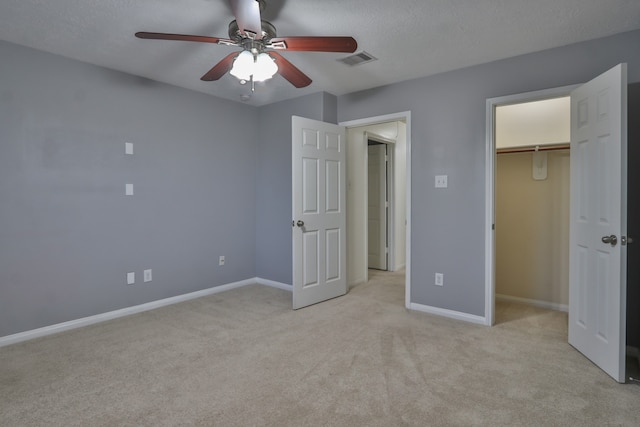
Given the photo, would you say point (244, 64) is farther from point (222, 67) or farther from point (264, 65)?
point (222, 67)

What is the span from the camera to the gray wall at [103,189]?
287 cm

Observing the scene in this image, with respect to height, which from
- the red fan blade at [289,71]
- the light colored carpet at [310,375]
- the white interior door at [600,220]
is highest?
the red fan blade at [289,71]

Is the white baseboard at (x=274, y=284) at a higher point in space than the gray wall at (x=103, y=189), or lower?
lower

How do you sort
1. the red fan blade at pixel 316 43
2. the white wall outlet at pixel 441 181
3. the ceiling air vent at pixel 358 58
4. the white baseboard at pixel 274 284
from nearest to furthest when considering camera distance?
the red fan blade at pixel 316 43
the ceiling air vent at pixel 358 58
the white wall outlet at pixel 441 181
the white baseboard at pixel 274 284

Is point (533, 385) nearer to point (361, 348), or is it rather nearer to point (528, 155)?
point (361, 348)

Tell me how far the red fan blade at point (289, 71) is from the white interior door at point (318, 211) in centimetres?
98

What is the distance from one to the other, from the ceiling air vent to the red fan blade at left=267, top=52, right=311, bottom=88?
2.13ft

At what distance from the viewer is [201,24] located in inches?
97.4

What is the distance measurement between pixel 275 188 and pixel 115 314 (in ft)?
7.60

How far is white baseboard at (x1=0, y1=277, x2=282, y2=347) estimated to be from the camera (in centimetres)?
289

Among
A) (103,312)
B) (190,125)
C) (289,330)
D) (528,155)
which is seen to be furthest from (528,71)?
(103,312)

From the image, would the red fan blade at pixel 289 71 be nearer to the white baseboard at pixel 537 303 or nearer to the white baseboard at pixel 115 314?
the white baseboard at pixel 115 314

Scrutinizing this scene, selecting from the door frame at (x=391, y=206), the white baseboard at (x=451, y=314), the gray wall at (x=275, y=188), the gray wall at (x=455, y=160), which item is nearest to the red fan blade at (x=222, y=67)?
the gray wall at (x=275, y=188)

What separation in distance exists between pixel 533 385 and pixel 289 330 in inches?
73.3
